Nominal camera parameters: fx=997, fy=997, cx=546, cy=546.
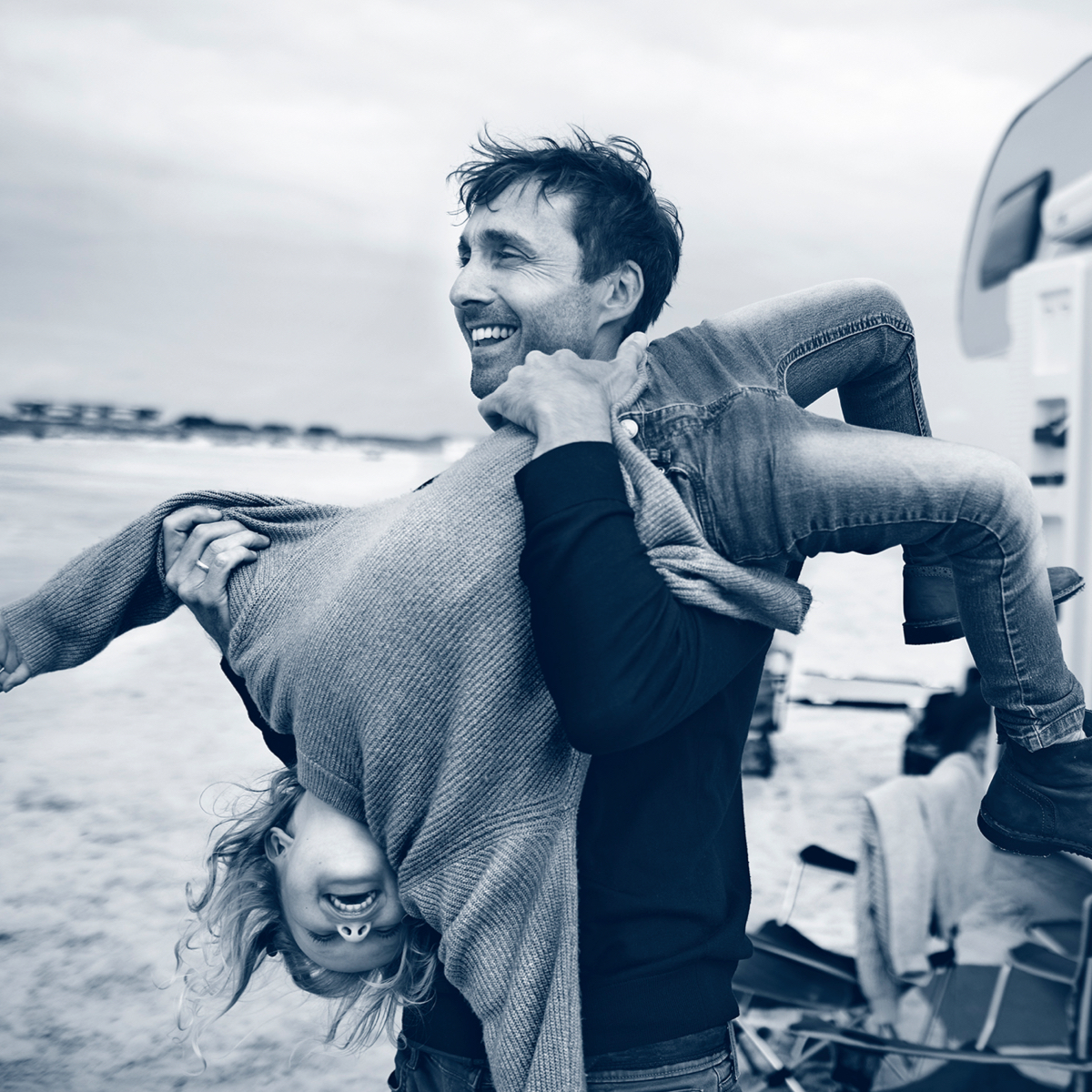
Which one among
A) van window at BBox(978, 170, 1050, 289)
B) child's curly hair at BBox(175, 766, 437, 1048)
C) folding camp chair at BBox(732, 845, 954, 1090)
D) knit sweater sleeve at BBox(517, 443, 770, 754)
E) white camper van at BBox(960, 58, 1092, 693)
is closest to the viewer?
knit sweater sleeve at BBox(517, 443, 770, 754)

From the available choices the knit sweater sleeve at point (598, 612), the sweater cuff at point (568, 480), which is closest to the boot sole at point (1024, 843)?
the knit sweater sleeve at point (598, 612)

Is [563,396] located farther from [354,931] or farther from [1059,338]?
[1059,338]

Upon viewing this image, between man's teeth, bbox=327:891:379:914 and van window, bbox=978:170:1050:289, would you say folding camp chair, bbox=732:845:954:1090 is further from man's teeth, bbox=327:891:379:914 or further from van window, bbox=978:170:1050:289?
van window, bbox=978:170:1050:289

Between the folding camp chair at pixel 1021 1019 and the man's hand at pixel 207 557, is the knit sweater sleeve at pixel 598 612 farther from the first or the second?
the folding camp chair at pixel 1021 1019

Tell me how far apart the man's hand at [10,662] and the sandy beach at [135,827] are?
2.80 ft

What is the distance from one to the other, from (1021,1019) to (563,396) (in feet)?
8.39

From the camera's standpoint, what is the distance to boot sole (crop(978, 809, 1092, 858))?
127 cm

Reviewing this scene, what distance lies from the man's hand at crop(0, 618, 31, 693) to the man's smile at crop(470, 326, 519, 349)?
0.69 m

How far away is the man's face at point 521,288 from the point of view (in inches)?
49.9

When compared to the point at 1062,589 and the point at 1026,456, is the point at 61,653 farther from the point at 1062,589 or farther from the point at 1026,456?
the point at 1026,456

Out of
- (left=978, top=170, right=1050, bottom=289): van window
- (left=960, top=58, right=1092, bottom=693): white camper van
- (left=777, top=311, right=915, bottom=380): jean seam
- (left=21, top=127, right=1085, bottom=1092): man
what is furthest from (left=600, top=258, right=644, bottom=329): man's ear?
(left=978, top=170, right=1050, bottom=289): van window

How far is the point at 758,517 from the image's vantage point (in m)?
1.10

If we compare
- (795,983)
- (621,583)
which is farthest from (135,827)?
(621,583)

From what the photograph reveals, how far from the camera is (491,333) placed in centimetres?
130
